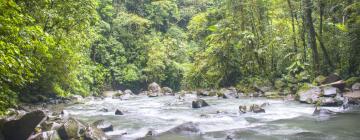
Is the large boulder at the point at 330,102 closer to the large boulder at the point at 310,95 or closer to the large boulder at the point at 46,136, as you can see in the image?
the large boulder at the point at 310,95

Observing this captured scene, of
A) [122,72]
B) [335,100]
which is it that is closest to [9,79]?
[335,100]

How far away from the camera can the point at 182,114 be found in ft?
47.3

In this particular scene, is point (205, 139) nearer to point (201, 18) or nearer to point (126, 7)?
point (201, 18)

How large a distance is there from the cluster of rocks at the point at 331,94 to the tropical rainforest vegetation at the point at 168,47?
1861mm

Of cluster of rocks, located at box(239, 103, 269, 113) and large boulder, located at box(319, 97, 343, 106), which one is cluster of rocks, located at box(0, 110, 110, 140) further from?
large boulder, located at box(319, 97, 343, 106)

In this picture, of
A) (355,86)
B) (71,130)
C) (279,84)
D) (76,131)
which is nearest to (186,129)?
(76,131)

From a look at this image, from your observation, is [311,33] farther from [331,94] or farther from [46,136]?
[46,136]

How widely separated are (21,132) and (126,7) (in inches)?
1558

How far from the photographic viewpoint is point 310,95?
52.1 feet

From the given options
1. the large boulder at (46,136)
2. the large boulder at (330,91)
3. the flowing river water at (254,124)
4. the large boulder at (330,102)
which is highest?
the large boulder at (330,91)

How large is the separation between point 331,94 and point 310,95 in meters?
0.94

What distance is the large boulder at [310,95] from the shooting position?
15.4m

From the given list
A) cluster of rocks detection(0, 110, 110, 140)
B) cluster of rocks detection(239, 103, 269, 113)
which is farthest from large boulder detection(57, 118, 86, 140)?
cluster of rocks detection(239, 103, 269, 113)

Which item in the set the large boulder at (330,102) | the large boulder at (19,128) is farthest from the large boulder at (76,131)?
the large boulder at (330,102)
